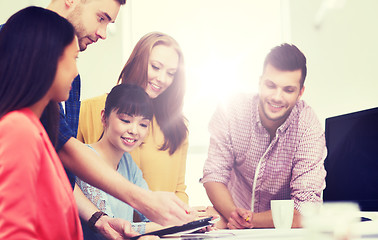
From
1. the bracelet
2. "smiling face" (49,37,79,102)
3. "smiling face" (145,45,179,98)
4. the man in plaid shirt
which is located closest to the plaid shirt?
the man in plaid shirt

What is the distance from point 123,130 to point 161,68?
0.34 meters

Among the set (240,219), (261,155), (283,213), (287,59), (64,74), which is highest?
(287,59)

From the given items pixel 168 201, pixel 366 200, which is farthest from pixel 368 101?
pixel 168 201

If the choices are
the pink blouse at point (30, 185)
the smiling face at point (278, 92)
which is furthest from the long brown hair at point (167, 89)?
the pink blouse at point (30, 185)

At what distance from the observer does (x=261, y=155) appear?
1913 mm

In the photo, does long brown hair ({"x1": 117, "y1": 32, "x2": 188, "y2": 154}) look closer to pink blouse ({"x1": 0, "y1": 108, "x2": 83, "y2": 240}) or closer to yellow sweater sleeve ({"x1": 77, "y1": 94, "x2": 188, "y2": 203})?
yellow sweater sleeve ({"x1": 77, "y1": 94, "x2": 188, "y2": 203})

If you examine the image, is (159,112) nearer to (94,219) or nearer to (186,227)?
(94,219)

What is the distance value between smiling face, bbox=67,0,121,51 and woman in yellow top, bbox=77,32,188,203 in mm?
192

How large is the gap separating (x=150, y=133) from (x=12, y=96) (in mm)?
968

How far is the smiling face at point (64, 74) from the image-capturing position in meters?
0.90

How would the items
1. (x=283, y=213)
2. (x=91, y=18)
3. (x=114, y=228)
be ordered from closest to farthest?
(x=114, y=228) → (x=283, y=213) → (x=91, y=18)

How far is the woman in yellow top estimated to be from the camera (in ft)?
5.78

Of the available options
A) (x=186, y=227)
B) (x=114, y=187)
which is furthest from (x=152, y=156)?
(x=186, y=227)

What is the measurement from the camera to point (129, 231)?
1239 mm
